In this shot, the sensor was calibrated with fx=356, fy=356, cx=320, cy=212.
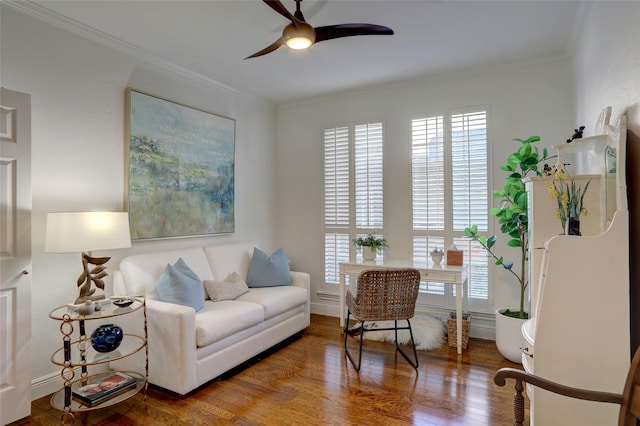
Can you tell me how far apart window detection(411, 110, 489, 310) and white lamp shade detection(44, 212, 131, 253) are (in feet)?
10.1

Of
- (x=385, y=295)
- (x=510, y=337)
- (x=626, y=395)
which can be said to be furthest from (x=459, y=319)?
(x=626, y=395)

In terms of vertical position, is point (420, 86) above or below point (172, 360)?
above

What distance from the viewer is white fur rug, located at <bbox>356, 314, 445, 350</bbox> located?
3.60 meters

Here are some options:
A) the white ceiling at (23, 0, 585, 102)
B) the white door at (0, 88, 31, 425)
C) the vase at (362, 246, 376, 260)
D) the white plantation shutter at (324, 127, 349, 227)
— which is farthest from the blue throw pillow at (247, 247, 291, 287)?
the white ceiling at (23, 0, 585, 102)

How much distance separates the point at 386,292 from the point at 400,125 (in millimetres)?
2188

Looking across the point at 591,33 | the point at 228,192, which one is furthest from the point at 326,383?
the point at 591,33

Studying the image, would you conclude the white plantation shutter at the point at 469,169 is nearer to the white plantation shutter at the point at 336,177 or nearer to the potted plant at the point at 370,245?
the potted plant at the point at 370,245

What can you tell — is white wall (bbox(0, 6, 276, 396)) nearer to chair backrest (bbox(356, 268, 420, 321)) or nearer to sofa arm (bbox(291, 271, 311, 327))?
sofa arm (bbox(291, 271, 311, 327))

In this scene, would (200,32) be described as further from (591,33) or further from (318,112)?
(591,33)

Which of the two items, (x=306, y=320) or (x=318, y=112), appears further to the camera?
(x=318, y=112)

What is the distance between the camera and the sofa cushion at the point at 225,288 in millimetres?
3428

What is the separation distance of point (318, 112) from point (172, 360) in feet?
11.4

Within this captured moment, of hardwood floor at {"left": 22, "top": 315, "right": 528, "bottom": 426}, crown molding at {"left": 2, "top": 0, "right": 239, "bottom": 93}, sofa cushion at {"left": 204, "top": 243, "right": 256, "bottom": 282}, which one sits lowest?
hardwood floor at {"left": 22, "top": 315, "right": 528, "bottom": 426}

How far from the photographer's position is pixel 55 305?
2.73 meters
